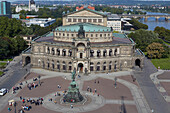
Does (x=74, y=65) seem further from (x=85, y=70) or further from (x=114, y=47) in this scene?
(x=114, y=47)

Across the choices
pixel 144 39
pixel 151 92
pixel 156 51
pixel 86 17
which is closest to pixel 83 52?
pixel 86 17

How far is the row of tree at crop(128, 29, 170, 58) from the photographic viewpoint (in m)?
135

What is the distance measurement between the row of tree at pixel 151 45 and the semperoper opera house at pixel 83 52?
22.2 meters

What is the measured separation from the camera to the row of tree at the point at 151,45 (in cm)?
13512

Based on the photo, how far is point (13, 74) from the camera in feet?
333

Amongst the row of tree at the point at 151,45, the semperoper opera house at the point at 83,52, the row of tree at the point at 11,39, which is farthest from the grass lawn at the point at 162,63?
the row of tree at the point at 11,39

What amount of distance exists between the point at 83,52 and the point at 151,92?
32061mm

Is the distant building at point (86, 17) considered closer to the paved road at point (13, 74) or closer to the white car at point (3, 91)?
the paved road at point (13, 74)

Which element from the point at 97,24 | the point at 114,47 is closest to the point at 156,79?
the point at 114,47

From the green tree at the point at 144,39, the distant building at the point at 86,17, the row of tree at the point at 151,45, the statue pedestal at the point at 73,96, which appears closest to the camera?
the statue pedestal at the point at 73,96

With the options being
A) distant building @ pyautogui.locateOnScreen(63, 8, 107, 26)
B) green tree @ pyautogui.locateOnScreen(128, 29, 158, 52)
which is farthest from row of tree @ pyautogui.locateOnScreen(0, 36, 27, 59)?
green tree @ pyautogui.locateOnScreen(128, 29, 158, 52)

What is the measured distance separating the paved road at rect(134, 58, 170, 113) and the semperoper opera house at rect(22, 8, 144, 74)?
245 inches

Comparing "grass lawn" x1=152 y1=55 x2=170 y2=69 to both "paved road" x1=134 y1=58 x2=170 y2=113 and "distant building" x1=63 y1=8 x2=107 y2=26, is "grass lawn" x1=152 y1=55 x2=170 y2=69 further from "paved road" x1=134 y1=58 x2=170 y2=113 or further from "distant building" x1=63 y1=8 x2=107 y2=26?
"distant building" x1=63 y1=8 x2=107 y2=26

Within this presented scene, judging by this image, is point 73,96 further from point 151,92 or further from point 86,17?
point 86,17
